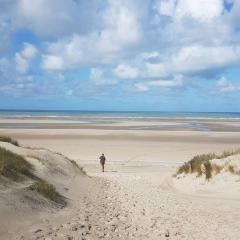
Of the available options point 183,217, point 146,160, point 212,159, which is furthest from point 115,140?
point 183,217

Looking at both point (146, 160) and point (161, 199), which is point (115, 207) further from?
point (146, 160)

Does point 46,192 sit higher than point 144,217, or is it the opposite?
point 46,192

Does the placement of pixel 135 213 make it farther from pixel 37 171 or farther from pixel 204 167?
pixel 204 167

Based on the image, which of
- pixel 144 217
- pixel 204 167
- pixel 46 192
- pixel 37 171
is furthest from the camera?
pixel 204 167

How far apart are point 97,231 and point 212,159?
987cm

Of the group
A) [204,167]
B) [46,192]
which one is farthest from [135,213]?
[204,167]

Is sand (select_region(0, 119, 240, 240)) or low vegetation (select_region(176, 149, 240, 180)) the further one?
low vegetation (select_region(176, 149, 240, 180))

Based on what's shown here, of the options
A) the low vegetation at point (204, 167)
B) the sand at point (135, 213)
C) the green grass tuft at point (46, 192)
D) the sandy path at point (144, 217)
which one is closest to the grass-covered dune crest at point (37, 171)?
the green grass tuft at point (46, 192)

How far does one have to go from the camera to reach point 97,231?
8.79 meters

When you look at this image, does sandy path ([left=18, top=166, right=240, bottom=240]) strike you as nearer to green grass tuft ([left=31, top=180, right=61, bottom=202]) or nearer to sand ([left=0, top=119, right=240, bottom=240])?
sand ([left=0, top=119, right=240, bottom=240])

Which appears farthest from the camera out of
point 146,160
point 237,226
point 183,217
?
point 146,160

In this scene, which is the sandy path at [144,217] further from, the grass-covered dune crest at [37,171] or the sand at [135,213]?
the grass-covered dune crest at [37,171]

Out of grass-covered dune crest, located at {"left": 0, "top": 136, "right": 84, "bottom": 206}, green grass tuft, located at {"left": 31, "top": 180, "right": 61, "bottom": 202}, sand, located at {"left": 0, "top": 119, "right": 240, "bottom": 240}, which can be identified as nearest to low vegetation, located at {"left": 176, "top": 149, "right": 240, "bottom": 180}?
sand, located at {"left": 0, "top": 119, "right": 240, "bottom": 240}

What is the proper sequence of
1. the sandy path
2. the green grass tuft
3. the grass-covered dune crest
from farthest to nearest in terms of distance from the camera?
the grass-covered dune crest, the green grass tuft, the sandy path
